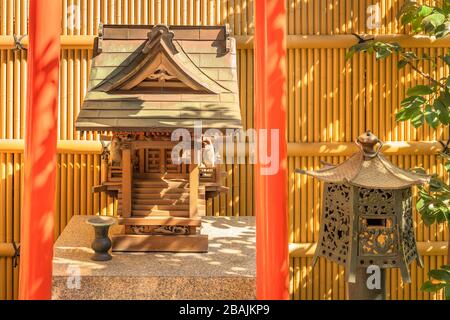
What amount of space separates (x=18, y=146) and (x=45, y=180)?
1855 mm

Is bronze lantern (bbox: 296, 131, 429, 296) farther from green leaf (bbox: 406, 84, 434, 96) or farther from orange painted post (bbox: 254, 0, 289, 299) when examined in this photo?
green leaf (bbox: 406, 84, 434, 96)

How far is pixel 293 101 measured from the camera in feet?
17.2

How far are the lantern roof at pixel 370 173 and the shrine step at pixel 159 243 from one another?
1177 millimetres

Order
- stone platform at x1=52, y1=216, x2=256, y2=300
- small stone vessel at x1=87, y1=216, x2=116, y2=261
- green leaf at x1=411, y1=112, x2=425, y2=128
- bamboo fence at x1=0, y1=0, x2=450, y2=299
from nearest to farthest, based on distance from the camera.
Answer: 1. stone platform at x1=52, y1=216, x2=256, y2=300
2. small stone vessel at x1=87, y1=216, x2=116, y2=261
3. green leaf at x1=411, y1=112, x2=425, y2=128
4. bamboo fence at x1=0, y1=0, x2=450, y2=299

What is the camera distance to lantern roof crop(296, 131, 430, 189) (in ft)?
10.6

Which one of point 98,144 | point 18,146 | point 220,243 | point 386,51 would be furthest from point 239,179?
point 18,146

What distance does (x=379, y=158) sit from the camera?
3336 mm

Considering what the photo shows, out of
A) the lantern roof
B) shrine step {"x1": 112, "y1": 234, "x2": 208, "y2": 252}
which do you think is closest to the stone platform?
shrine step {"x1": 112, "y1": 234, "x2": 208, "y2": 252}

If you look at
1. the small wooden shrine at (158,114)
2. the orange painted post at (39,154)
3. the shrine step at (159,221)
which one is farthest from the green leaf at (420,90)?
the orange painted post at (39,154)

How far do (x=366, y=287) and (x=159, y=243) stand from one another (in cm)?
158

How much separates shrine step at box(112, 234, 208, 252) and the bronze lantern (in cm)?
108

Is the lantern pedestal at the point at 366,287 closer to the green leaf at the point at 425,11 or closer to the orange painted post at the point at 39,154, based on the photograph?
the orange painted post at the point at 39,154

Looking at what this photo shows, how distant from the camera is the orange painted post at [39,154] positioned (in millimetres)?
3428

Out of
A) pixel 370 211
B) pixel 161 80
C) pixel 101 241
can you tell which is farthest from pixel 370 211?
pixel 101 241
